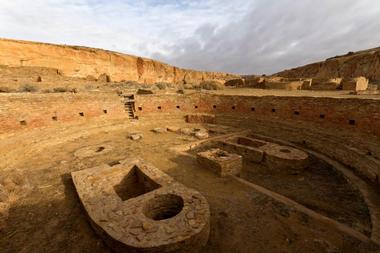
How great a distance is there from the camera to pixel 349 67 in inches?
1202

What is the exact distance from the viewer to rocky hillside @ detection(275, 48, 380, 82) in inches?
1061

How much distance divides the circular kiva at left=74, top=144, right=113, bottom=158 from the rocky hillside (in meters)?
33.0

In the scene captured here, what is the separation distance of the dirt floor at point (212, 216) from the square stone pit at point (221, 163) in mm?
244

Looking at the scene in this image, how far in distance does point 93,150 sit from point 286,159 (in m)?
8.20

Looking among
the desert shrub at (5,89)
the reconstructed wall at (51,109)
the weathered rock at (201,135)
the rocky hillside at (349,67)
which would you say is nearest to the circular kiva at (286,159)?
the weathered rock at (201,135)

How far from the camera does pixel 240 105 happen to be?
42.6ft

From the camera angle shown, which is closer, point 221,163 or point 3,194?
point 3,194

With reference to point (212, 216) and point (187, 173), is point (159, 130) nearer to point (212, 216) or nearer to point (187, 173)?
point (187, 173)

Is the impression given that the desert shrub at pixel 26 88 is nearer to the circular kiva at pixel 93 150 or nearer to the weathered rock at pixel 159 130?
the circular kiva at pixel 93 150

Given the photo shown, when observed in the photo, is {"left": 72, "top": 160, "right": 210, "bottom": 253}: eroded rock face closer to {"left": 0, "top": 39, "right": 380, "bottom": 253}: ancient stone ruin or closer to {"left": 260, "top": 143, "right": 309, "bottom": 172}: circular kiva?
{"left": 0, "top": 39, "right": 380, "bottom": 253}: ancient stone ruin

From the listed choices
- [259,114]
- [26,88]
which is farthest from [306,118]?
[26,88]

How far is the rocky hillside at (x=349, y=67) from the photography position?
88.5 feet

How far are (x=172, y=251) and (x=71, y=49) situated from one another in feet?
92.9

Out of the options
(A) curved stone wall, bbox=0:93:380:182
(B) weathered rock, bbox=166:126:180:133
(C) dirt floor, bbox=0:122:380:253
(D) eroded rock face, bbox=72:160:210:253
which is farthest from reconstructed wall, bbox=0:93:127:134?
(D) eroded rock face, bbox=72:160:210:253
